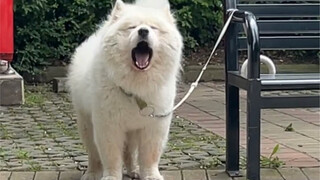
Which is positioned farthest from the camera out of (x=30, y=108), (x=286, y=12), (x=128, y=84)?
(x=30, y=108)

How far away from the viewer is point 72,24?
11.3 m

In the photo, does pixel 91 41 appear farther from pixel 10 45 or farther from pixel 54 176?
pixel 10 45

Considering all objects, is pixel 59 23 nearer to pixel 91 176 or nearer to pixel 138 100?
pixel 91 176

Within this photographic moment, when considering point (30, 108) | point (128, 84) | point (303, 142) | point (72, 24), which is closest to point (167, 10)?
point (128, 84)

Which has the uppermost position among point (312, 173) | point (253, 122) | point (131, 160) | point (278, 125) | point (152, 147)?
point (253, 122)

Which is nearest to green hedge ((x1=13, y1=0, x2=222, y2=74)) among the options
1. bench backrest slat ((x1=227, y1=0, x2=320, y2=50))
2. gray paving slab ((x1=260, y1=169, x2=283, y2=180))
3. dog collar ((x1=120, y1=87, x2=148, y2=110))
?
bench backrest slat ((x1=227, y1=0, x2=320, y2=50))

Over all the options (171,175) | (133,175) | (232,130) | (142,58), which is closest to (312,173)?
(232,130)

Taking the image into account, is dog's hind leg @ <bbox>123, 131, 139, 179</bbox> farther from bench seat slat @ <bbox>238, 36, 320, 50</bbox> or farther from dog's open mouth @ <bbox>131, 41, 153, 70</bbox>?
bench seat slat @ <bbox>238, 36, 320, 50</bbox>

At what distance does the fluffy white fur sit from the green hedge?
6.23m

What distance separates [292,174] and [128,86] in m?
1.39

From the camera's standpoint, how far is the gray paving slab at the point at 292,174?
505 cm

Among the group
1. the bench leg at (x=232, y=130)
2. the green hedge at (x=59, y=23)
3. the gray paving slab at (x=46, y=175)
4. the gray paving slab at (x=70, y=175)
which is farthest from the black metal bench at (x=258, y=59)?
the green hedge at (x=59, y=23)

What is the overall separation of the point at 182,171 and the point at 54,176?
90 centimetres

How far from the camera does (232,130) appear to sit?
523 centimetres
